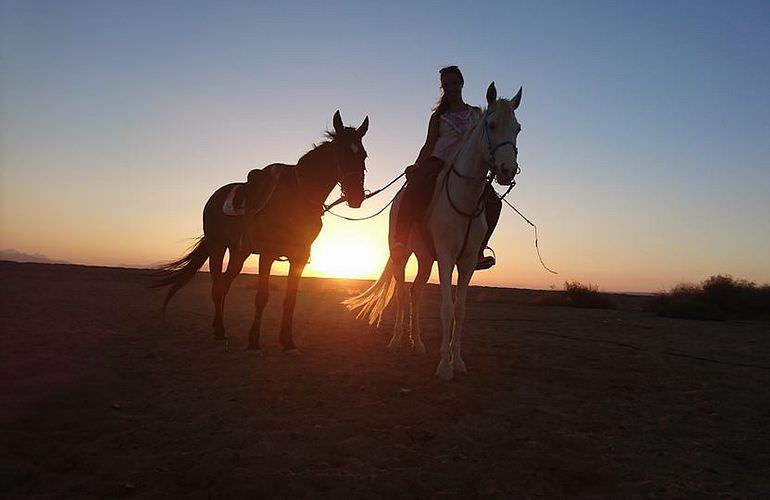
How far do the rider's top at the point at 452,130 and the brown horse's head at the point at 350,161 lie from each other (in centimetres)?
103

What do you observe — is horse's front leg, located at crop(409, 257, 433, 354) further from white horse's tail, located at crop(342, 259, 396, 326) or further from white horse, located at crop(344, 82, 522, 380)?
white horse's tail, located at crop(342, 259, 396, 326)

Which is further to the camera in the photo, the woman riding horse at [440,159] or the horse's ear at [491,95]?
the woman riding horse at [440,159]

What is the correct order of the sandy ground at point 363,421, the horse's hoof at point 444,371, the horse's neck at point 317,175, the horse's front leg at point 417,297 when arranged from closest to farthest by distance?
the sandy ground at point 363,421
the horse's hoof at point 444,371
the horse's neck at point 317,175
the horse's front leg at point 417,297

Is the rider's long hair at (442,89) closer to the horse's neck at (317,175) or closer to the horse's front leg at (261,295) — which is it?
the horse's neck at (317,175)

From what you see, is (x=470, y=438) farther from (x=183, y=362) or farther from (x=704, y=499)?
(x=183, y=362)

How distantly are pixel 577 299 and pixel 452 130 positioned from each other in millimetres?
15825

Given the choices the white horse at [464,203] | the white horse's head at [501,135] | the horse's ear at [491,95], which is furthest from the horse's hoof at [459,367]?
the horse's ear at [491,95]

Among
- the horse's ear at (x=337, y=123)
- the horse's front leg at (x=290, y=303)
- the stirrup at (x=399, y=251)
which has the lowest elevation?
the horse's front leg at (x=290, y=303)

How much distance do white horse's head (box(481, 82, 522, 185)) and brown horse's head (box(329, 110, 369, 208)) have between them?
1618mm

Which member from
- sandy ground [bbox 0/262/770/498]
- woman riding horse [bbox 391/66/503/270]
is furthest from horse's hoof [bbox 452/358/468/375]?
woman riding horse [bbox 391/66/503/270]

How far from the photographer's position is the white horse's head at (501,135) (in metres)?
4.70

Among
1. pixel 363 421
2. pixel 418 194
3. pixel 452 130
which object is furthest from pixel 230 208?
pixel 363 421

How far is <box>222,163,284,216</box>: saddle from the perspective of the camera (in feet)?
21.7

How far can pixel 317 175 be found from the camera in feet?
20.7
